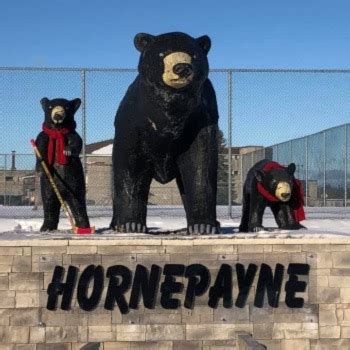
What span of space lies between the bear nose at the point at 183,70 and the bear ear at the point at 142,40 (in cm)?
51

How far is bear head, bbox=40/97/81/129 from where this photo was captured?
6.38 metres

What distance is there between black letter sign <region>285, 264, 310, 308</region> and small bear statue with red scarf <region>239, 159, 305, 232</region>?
0.92 metres

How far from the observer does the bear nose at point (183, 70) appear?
509 centimetres

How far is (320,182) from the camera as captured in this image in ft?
52.1

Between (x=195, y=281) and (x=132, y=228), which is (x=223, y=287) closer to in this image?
(x=195, y=281)

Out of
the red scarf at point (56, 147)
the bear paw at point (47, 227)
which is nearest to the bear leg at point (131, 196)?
the red scarf at point (56, 147)

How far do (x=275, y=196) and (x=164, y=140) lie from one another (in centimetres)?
141

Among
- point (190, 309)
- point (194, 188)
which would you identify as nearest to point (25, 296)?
point (190, 309)

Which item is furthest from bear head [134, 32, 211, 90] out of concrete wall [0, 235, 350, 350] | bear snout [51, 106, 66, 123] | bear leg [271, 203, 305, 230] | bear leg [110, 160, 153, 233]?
bear leg [271, 203, 305, 230]

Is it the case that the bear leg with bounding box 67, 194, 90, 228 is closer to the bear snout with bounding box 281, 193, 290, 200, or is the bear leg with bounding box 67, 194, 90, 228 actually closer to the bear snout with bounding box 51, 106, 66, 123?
the bear snout with bounding box 51, 106, 66, 123

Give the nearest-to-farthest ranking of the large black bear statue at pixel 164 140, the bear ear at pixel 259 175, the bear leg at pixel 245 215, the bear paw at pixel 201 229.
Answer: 1. the large black bear statue at pixel 164 140
2. the bear paw at pixel 201 229
3. the bear ear at pixel 259 175
4. the bear leg at pixel 245 215

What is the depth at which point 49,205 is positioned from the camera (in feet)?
21.4

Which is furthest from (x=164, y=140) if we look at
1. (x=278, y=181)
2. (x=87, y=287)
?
(x=87, y=287)

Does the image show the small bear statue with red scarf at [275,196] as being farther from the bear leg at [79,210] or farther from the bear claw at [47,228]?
the bear claw at [47,228]
